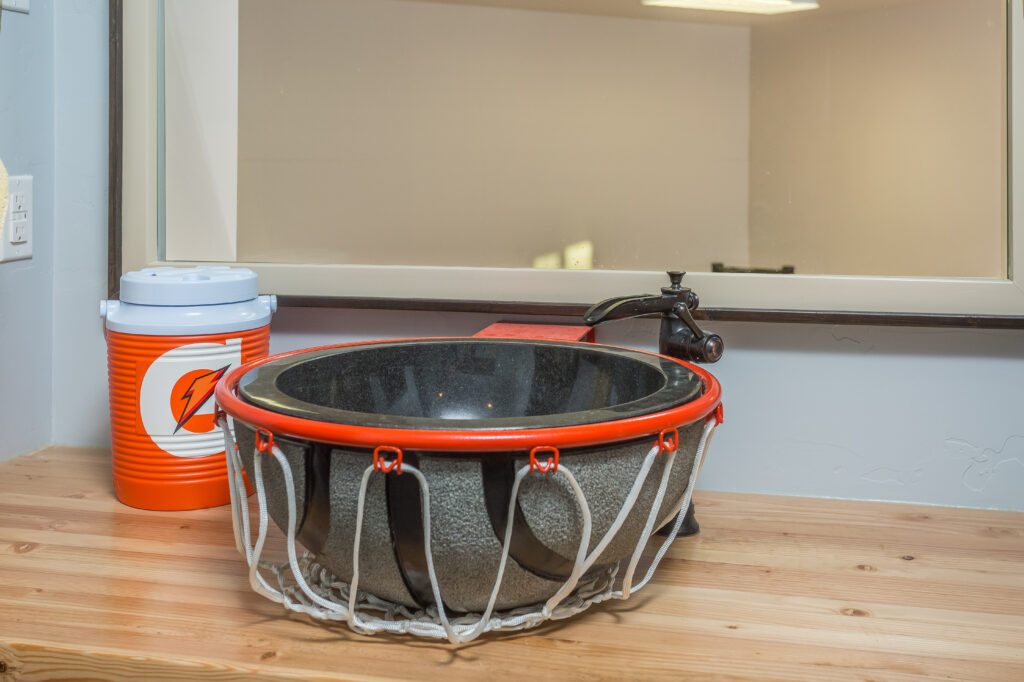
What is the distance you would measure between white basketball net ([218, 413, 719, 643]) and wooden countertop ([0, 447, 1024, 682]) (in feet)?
0.06

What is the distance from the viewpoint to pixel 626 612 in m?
0.74

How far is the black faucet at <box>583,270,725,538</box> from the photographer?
2.89 feet

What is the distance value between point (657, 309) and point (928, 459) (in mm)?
400

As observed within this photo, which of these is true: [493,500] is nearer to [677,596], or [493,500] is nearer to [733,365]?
[677,596]

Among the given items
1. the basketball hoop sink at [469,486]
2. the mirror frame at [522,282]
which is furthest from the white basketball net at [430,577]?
the mirror frame at [522,282]

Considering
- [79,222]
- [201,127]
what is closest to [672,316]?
[201,127]

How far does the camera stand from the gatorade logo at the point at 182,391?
0.94 meters

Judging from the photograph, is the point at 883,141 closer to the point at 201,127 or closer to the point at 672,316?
the point at 672,316

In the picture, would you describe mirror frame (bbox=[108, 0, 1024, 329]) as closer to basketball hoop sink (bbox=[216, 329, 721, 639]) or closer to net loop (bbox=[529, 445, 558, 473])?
basketball hoop sink (bbox=[216, 329, 721, 639])

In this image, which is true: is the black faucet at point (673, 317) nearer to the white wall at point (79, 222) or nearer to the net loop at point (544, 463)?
the net loop at point (544, 463)

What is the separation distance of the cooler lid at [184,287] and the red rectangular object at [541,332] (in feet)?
0.86

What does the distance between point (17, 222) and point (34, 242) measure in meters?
0.04

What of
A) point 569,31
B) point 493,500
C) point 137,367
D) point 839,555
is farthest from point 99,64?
point 839,555

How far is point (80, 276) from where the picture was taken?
119cm
